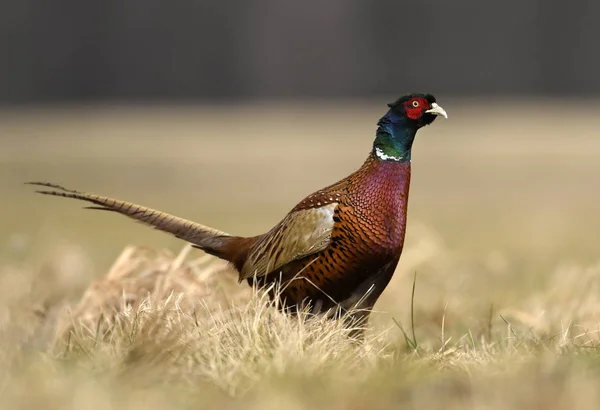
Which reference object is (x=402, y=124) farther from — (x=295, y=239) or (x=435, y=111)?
(x=295, y=239)

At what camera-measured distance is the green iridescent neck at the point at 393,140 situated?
3.72m

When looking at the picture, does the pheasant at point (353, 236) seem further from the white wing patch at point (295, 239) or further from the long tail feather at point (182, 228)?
the long tail feather at point (182, 228)

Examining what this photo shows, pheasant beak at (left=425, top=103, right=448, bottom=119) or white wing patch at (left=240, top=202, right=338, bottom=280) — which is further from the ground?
pheasant beak at (left=425, top=103, right=448, bottom=119)

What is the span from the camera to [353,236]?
11.8ft

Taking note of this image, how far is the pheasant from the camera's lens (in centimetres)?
359

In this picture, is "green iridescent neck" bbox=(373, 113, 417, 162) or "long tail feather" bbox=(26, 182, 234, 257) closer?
"green iridescent neck" bbox=(373, 113, 417, 162)

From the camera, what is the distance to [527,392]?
2408mm

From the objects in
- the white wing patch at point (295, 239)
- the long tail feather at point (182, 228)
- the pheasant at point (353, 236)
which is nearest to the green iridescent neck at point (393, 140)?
the pheasant at point (353, 236)

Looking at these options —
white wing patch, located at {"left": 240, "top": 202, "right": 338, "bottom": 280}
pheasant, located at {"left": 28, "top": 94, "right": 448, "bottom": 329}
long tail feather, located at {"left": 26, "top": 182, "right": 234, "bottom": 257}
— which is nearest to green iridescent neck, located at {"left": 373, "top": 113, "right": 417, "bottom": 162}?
pheasant, located at {"left": 28, "top": 94, "right": 448, "bottom": 329}

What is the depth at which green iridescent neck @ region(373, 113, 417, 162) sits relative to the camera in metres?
3.72

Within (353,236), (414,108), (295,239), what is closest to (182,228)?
(295,239)

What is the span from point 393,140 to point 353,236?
36 cm

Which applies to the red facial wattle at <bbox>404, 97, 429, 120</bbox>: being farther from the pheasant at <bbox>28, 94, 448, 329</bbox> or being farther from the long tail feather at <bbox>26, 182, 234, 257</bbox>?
the long tail feather at <bbox>26, 182, 234, 257</bbox>

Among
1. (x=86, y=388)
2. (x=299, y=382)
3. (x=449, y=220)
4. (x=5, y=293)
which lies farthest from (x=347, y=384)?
(x=449, y=220)
